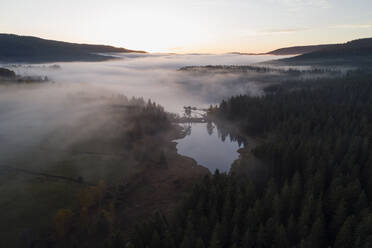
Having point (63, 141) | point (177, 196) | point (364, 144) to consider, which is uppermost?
point (364, 144)

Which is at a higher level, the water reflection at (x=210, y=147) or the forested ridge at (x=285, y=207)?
the forested ridge at (x=285, y=207)

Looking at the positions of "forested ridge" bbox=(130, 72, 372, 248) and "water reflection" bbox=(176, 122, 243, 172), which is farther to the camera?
"water reflection" bbox=(176, 122, 243, 172)

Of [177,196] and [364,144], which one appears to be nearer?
[364,144]

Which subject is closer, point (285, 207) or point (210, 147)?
point (285, 207)

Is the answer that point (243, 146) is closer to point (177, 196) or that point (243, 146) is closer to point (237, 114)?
point (237, 114)

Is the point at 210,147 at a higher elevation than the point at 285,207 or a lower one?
lower

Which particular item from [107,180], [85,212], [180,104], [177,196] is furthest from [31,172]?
[180,104]

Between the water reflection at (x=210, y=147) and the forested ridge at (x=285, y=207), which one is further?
the water reflection at (x=210, y=147)

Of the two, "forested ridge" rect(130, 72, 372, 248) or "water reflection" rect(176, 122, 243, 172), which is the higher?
"forested ridge" rect(130, 72, 372, 248)
